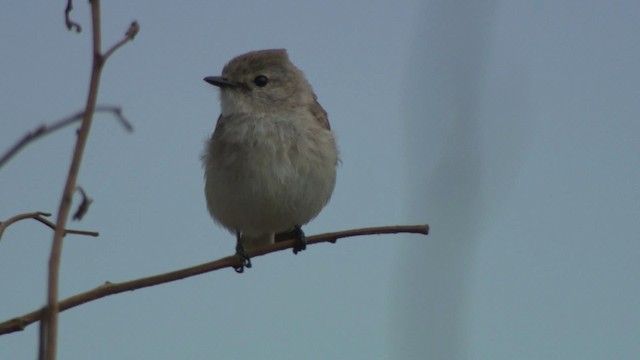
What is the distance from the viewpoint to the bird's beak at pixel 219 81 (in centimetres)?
638

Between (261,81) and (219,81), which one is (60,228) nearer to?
(219,81)

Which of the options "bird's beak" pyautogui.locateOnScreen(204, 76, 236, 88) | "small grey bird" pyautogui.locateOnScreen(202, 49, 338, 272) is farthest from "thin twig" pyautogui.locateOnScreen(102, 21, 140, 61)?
"bird's beak" pyautogui.locateOnScreen(204, 76, 236, 88)

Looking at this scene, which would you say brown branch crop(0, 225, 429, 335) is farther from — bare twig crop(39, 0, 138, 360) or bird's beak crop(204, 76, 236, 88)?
bird's beak crop(204, 76, 236, 88)

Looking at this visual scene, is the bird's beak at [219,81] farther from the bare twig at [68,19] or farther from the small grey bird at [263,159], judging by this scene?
the bare twig at [68,19]

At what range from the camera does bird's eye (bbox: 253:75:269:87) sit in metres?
6.61

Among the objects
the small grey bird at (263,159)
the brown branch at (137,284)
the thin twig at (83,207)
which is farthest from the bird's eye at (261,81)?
the thin twig at (83,207)

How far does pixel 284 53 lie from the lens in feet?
22.8

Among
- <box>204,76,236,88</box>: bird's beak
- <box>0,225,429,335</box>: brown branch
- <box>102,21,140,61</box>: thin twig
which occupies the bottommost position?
<box>0,225,429,335</box>: brown branch

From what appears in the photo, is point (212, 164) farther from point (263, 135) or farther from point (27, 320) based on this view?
point (27, 320)

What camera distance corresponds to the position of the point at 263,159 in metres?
5.82

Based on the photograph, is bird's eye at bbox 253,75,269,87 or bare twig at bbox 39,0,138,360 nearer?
bare twig at bbox 39,0,138,360

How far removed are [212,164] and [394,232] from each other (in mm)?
3769

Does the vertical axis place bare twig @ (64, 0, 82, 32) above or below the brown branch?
above

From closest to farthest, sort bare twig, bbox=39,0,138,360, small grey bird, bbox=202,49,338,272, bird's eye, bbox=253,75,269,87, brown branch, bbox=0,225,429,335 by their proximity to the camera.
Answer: bare twig, bbox=39,0,138,360 < brown branch, bbox=0,225,429,335 < small grey bird, bbox=202,49,338,272 < bird's eye, bbox=253,75,269,87
